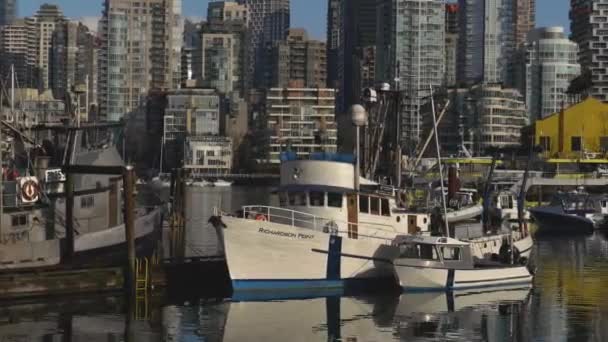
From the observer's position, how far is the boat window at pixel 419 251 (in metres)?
51.2

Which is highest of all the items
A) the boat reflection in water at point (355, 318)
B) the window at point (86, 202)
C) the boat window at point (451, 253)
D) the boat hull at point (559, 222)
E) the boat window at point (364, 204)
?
the boat window at point (364, 204)

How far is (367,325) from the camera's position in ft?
145

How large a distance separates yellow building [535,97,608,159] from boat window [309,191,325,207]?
119 metres

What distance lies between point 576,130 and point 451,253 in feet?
402

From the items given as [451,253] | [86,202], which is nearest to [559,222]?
[451,253]

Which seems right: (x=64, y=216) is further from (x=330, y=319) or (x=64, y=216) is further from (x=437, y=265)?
(x=437, y=265)

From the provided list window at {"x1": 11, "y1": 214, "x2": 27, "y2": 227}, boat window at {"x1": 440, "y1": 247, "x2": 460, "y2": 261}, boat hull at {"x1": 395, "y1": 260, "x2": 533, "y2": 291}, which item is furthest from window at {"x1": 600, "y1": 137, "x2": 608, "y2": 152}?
window at {"x1": 11, "y1": 214, "x2": 27, "y2": 227}

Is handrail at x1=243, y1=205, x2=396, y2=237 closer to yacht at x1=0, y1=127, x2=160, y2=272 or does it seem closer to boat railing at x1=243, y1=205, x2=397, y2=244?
boat railing at x1=243, y1=205, x2=397, y2=244

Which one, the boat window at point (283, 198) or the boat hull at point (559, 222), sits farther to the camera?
the boat hull at point (559, 222)

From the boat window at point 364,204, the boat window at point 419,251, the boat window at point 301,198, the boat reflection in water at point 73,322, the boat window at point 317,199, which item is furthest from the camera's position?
the boat window at point 364,204

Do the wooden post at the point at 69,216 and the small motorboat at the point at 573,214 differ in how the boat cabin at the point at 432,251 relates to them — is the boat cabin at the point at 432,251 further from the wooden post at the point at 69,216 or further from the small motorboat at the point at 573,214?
the small motorboat at the point at 573,214

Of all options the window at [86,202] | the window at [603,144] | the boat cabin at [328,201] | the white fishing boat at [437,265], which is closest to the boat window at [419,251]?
the white fishing boat at [437,265]

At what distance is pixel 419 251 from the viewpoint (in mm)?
51219

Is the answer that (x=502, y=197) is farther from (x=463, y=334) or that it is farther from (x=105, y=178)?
(x=463, y=334)
